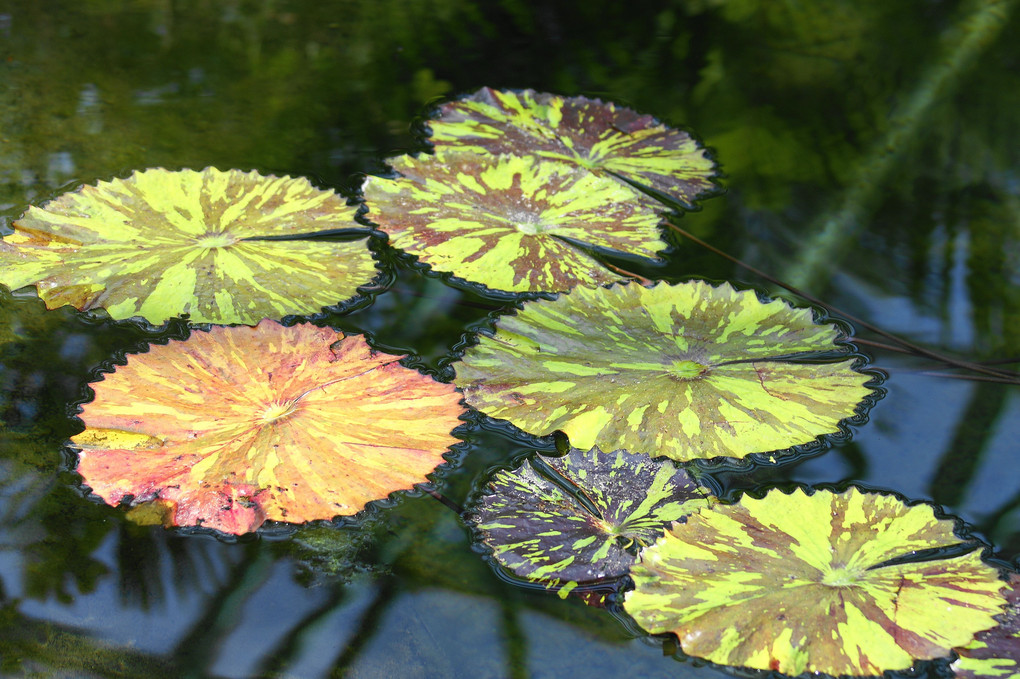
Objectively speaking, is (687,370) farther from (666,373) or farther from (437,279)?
(437,279)

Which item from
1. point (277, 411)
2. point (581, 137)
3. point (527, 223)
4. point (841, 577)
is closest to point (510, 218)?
point (527, 223)

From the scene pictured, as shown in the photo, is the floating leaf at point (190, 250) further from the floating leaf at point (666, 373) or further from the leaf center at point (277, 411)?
the floating leaf at point (666, 373)

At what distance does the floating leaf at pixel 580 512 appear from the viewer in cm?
104

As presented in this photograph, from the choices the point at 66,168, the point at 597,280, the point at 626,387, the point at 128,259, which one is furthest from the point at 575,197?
the point at 66,168

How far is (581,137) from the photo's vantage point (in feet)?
6.61

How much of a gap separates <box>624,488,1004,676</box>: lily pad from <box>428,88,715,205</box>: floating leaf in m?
0.93

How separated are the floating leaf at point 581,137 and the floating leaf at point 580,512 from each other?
858 mm

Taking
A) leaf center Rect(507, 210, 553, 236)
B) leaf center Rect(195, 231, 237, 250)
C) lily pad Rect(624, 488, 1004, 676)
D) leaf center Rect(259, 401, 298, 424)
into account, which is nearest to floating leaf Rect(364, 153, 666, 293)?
leaf center Rect(507, 210, 553, 236)

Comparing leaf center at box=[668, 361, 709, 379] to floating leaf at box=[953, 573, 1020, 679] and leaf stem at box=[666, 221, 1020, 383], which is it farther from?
floating leaf at box=[953, 573, 1020, 679]

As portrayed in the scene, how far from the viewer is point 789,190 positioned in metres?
1.92

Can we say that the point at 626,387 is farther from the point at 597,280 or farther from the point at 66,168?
the point at 66,168

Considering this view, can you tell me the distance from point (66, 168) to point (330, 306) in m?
0.72

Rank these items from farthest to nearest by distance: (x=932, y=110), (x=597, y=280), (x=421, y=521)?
(x=932, y=110) → (x=597, y=280) → (x=421, y=521)

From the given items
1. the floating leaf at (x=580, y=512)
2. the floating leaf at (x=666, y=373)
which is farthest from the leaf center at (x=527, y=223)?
the floating leaf at (x=580, y=512)
